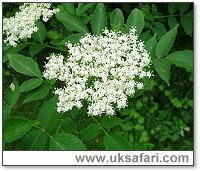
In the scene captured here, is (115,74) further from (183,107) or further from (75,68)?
(183,107)

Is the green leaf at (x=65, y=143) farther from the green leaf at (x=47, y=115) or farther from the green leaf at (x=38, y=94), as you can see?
the green leaf at (x=38, y=94)

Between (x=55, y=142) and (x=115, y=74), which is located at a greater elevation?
(x=115, y=74)

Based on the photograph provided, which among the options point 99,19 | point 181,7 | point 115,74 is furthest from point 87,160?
point 181,7

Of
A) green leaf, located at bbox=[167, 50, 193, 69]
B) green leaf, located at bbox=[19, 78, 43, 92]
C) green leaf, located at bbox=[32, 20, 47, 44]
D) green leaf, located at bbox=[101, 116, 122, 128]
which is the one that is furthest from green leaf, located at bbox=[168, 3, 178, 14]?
green leaf, located at bbox=[19, 78, 43, 92]

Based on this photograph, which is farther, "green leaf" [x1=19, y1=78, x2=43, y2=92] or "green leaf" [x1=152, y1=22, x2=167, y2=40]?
"green leaf" [x1=152, y1=22, x2=167, y2=40]

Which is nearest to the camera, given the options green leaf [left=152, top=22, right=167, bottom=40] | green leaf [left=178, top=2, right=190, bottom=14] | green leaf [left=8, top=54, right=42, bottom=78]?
green leaf [left=8, top=54, right=42, bottom=78]

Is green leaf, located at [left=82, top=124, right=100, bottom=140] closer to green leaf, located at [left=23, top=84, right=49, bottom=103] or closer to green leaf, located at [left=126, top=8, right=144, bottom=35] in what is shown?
green leaf, located at [left=23, top=84, right=49, bottom=103]
